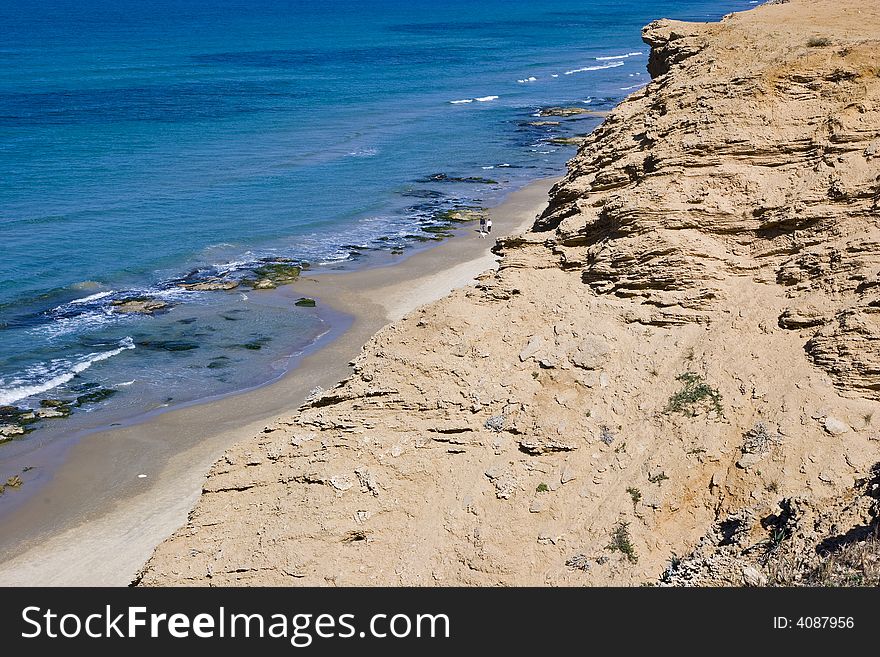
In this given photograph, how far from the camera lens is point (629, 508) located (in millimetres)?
11242

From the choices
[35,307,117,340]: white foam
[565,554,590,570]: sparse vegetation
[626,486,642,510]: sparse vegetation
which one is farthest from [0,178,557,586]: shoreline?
[626,486,642,510]: sparse vegetation

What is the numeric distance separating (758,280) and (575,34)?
140 meters

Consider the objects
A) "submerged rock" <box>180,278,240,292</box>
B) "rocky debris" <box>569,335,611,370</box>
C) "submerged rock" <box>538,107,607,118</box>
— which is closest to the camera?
"rocky debris" <box>569,335,611,370</box>

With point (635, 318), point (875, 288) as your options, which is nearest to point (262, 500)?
point (635, 318)

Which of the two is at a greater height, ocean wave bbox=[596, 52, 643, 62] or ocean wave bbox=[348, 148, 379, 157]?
ocean wave bbox=[596, 52, 643, 62]

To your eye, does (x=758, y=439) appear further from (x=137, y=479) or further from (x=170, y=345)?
(x=170, y=345)

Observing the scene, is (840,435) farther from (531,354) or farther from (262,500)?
(262,500)

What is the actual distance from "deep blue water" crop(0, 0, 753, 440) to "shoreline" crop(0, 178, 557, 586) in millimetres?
1427

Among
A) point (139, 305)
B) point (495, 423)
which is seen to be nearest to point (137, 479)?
point (495, 423)

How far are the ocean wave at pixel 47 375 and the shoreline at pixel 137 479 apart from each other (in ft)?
12.8

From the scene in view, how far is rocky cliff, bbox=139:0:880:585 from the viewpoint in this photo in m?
10.9

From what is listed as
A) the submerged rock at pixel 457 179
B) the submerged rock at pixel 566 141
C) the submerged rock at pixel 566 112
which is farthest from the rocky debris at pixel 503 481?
the submerged rock at pixel 566 112

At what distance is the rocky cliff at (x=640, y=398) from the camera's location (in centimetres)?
1095

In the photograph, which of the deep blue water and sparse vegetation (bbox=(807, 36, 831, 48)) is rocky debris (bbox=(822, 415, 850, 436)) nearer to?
sparse vegetation (bbox=(807, 36, 831, 48))
